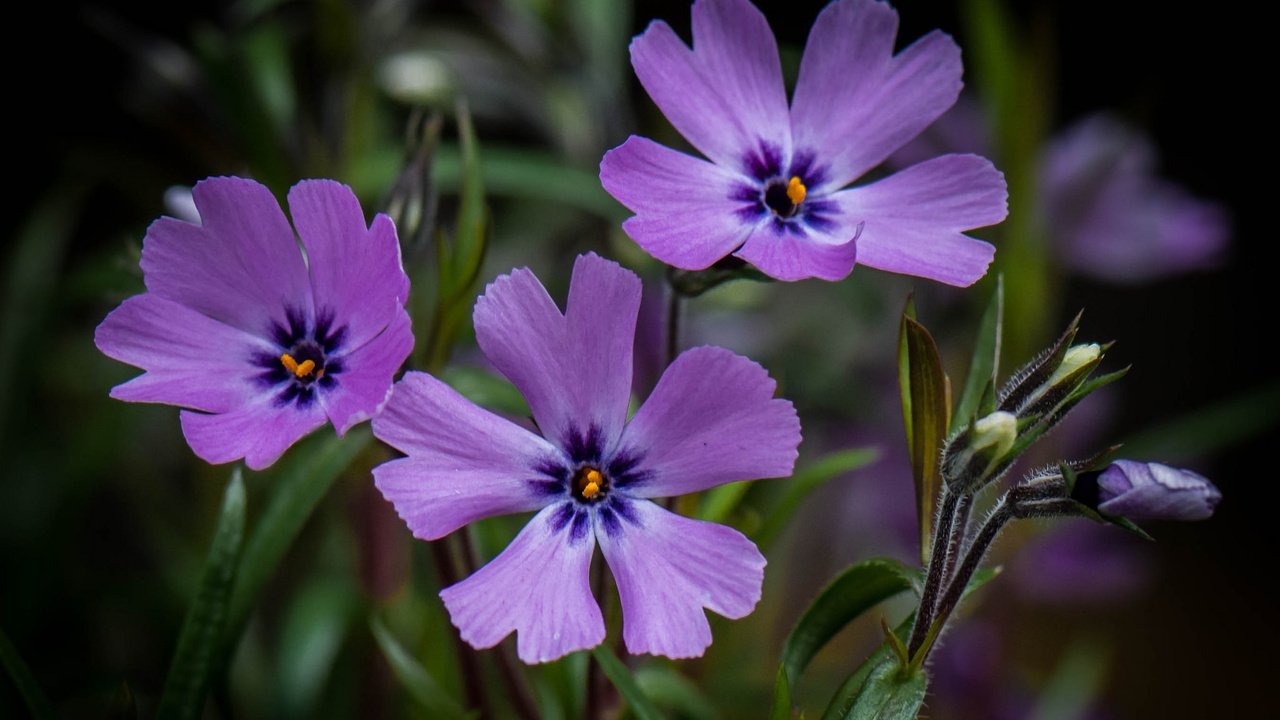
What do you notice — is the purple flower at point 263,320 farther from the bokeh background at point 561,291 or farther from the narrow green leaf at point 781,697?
the bokeh background at point 561,291

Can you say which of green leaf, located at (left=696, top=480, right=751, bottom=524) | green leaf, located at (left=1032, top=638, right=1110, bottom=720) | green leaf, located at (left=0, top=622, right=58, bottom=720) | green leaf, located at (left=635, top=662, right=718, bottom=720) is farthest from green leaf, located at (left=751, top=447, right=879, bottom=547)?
green leaf, located at (left=1032, top=638, right=1110, bottom=720)

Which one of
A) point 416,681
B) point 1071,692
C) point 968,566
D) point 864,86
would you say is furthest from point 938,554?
point 1071,692

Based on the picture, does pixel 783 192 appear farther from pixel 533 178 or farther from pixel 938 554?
pixel 533 178

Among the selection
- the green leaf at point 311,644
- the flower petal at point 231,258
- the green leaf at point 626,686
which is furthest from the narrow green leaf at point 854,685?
the green leaf at point 311,644

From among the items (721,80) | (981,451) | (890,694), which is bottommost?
(890,694)

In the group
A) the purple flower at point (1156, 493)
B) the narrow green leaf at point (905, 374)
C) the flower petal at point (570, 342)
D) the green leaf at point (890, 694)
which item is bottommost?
the green leaf at point (890, 694)

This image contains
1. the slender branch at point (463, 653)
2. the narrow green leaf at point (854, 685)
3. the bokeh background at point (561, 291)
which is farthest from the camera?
the bokeh background at point (561, 291)
